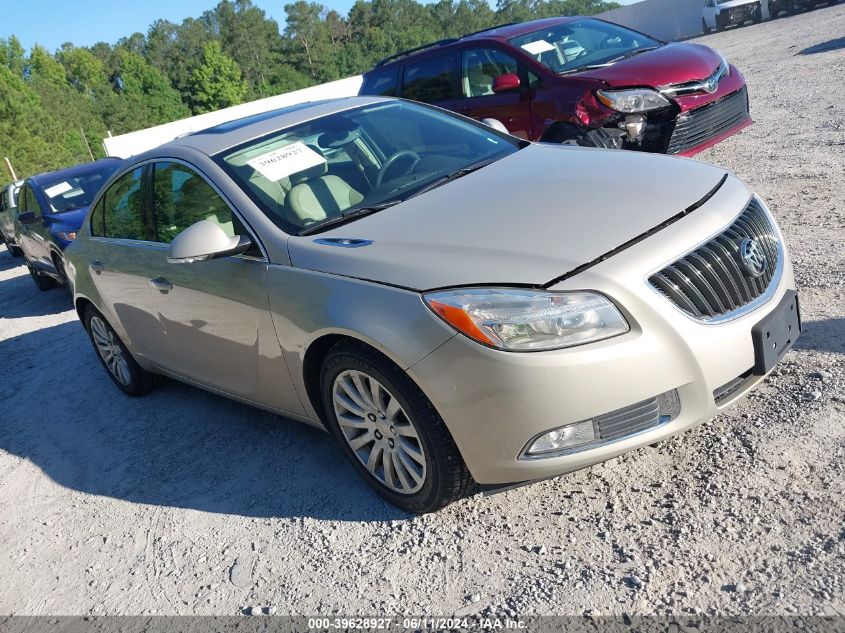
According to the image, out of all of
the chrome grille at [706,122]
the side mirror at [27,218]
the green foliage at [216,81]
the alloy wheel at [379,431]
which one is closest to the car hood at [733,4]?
the chrome grille at [706,122]

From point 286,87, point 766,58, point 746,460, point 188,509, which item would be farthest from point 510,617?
point 286,87

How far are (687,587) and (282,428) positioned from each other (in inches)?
99.0

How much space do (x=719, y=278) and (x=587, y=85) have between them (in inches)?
175

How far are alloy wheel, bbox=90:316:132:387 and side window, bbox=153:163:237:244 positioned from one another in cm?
132

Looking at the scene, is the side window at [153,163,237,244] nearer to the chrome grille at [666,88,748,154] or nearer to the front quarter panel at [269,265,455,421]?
the front quarter panel at [269,265,455,421]

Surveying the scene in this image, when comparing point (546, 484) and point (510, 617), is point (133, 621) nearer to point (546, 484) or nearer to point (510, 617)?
point (510, 617)

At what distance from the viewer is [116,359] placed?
5.49 m

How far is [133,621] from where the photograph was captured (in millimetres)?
3086

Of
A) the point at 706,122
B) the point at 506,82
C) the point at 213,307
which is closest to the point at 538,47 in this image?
the point at 506,82

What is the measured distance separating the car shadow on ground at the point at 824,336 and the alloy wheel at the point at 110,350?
4.17 meters

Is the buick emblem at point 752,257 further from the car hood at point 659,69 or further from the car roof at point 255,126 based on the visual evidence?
the car hood at point 659,69

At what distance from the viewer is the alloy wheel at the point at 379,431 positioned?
10.1 feet

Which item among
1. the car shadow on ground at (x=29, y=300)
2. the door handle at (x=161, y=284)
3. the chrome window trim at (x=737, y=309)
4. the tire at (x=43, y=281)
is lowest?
the car shadow on ground at (x=29, y=300)

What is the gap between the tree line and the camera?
69688 millimetres
